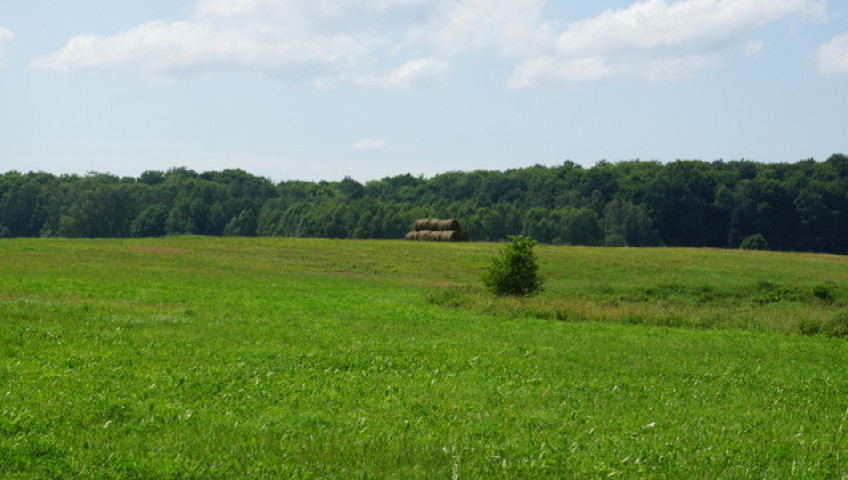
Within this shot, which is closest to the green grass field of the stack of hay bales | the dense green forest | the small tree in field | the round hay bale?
the small tree in field

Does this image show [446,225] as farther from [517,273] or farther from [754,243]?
[754,243]

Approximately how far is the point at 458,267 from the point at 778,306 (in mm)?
27945

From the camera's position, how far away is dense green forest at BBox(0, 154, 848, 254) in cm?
14900

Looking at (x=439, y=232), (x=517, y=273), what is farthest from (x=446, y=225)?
(x=517, y=273)

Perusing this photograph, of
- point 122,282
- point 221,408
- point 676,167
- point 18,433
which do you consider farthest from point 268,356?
point 676,167

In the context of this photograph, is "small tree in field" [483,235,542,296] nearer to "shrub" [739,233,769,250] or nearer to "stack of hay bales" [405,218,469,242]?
"stack of hay bales" [405,218,469,242]

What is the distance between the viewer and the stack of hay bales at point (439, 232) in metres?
89.2

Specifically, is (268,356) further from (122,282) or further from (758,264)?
(758,264)

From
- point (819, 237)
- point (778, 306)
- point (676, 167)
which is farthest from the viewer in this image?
point (676, 167)

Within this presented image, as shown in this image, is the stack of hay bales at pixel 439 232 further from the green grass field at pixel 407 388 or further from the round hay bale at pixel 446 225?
the green grass field at pixel 407 388

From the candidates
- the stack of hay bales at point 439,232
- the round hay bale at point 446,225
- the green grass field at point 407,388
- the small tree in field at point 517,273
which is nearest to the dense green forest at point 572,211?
the stack of hay bales at point 439,232

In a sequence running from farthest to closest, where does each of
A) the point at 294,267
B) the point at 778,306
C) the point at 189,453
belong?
the point at 294,267 → the point at 778,306 → the point at 189,453

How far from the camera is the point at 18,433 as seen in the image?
1087 centimetres

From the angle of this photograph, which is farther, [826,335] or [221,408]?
[826,335]
